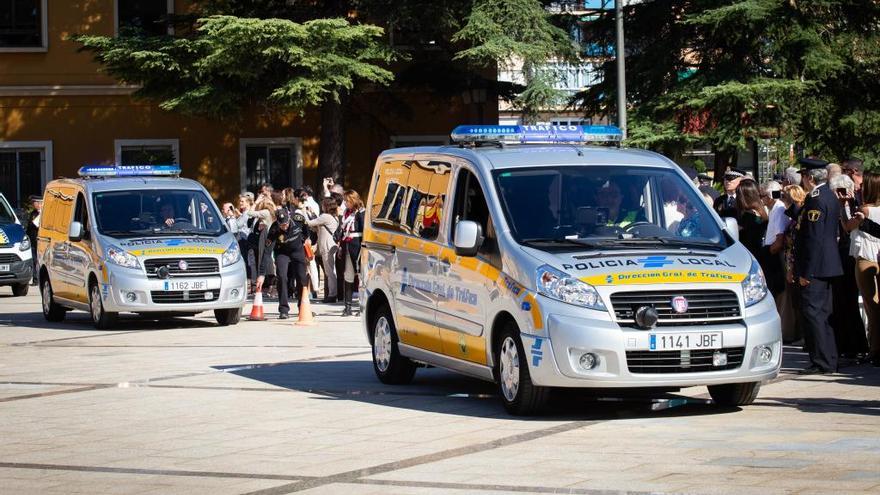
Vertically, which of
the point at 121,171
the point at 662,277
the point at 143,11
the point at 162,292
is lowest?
the point at 162,292

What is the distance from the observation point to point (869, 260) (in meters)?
14.7

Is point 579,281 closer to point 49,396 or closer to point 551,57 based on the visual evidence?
point 49,396

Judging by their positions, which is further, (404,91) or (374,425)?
(404,91)

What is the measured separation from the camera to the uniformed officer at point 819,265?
14.1m

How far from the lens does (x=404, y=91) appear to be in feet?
132

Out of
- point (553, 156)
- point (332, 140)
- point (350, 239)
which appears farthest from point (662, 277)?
point (332, 140)

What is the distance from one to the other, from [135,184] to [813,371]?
1112 cm

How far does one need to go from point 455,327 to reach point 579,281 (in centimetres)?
174

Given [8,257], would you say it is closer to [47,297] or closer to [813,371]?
[47,297]

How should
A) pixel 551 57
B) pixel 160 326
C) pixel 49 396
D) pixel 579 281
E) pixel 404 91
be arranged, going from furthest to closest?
pixel 404 91 < pixel 551 57 < pixel 160 326 < pixel 49 396 < pixel 579 281

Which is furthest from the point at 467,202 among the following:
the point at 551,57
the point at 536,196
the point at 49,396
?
the point at 551,57

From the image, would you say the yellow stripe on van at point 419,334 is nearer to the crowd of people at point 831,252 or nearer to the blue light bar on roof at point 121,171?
the crowd of people at point 831,252

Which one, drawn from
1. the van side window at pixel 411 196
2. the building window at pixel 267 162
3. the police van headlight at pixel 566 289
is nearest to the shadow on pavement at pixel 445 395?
the police van headlight at pixel 566 289

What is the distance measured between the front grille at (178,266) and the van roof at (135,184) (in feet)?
4.88
